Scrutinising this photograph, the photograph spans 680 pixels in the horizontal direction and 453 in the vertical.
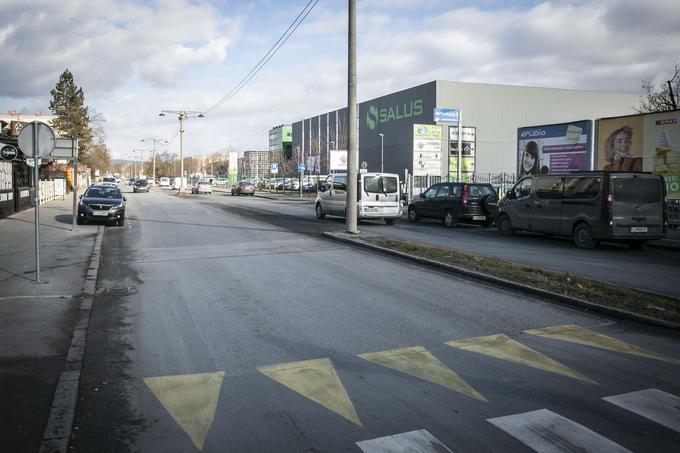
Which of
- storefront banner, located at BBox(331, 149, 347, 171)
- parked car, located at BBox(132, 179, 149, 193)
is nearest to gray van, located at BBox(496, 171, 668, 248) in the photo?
storefront banner, located at BBox(331, 149, 347, 171)

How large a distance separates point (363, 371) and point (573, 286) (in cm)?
505

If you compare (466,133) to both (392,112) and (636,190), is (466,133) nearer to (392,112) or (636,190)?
(392,112)

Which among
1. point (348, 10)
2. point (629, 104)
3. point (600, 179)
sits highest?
point (629, 104)

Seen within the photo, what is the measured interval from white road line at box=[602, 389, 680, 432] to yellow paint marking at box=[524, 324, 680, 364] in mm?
1161

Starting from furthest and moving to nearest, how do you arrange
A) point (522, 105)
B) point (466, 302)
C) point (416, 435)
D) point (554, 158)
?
point (522, 105)
point (554, 158)
point (466, 302)
point (416, 435)

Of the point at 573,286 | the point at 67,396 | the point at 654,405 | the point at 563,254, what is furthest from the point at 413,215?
the point at 67,396

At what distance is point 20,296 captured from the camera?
838 centimetres

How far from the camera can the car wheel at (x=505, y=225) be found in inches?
716

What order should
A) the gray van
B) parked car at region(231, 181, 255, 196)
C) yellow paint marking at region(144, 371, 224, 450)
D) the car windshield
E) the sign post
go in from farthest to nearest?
parked car at region(231, 181, 255, 196), the car windshield, the gray van, the sign post, yellow paint marking at region(144, 371, 224, 450)

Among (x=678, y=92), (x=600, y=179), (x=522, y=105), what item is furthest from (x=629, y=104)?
(x=600, y=179)

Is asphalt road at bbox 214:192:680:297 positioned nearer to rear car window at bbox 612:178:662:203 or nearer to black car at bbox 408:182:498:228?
black car at bbox 408:182:498:228

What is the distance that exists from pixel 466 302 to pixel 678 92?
34820 millimetres

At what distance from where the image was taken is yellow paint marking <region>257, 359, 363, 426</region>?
4.47 m

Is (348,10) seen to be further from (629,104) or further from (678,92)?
(629,104)
